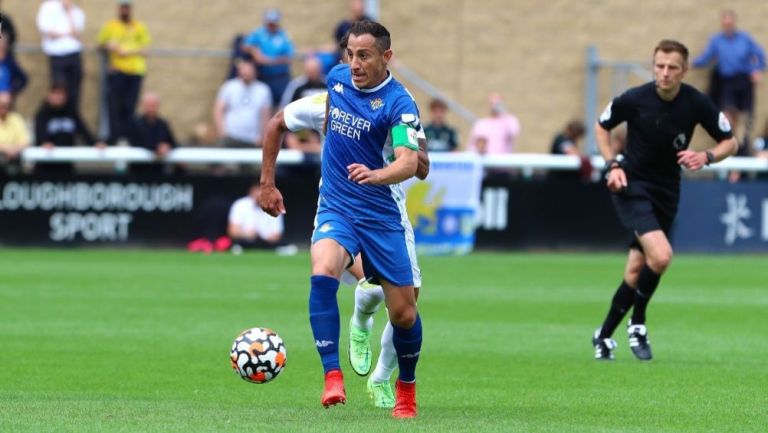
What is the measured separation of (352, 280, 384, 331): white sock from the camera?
10023mm

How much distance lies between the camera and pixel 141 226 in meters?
24.1

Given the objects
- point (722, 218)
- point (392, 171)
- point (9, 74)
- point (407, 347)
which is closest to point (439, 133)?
point (722, 218)

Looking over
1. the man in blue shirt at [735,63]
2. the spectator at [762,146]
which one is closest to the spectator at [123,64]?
the man in blue shirt at [735,63]

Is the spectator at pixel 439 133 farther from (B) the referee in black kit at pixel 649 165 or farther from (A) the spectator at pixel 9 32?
(B) the referee in black kit at pixel 649 165

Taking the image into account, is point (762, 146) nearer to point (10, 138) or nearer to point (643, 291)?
point (10, 138)

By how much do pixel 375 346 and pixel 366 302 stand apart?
3.19 metres

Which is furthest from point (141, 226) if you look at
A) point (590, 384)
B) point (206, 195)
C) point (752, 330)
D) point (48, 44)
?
point (590, 384)

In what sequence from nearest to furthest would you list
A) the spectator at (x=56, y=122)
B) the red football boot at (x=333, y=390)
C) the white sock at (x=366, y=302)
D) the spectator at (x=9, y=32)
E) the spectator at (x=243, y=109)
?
the red football boot at (x=333, y=390) < the white sock at (x=366, y=302) < the spectator at (x=56, y=122) < the spectator at (x=9, y=32) < the spectator at (x=243, y=109)

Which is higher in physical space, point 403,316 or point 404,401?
point 403,316

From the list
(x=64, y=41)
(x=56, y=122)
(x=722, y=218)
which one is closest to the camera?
(x=56, y=122)

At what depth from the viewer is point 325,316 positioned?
8914 mm

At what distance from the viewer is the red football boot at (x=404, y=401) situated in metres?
9.12

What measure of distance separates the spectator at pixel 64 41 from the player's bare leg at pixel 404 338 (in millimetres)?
16845

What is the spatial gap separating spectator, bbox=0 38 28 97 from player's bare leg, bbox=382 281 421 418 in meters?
17.1
